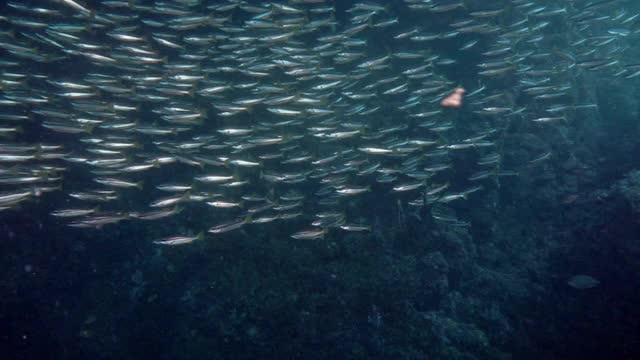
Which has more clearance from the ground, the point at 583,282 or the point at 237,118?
the point at 237,118

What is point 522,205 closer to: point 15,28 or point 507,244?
point 507,244

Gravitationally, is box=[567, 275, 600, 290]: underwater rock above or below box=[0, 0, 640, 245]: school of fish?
below

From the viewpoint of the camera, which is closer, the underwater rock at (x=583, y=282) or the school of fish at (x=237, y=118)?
the underwater rock at (x=583, y=282)

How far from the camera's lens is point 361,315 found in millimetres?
7711

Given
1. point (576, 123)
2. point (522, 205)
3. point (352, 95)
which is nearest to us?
point (352, 95)

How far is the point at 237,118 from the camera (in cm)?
1040

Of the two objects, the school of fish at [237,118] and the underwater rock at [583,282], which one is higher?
the school of fish at [237,118]

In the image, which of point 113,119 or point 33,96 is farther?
point 113,119

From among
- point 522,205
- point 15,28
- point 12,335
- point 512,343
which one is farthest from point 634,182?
point 15,28

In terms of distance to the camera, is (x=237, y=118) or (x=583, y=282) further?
(x=237, y=118)

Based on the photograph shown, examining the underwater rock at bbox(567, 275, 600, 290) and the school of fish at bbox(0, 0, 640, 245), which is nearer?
the underwater rock at bbox(567, 275, 600, 290)

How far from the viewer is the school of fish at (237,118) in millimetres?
8039

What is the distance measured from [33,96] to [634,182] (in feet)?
41.4

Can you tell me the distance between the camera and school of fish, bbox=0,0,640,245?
316 inches
